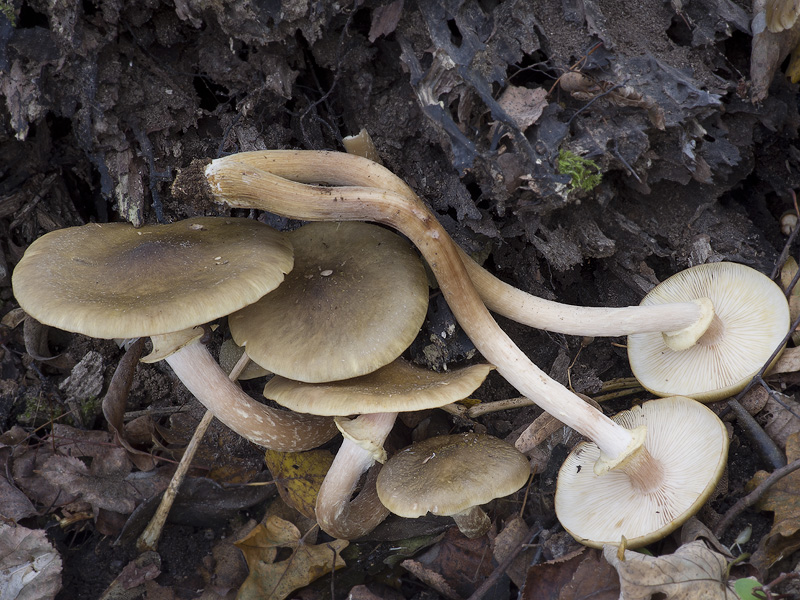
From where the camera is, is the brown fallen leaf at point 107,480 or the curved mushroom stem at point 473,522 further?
the brown fallen leaf at point 107,480

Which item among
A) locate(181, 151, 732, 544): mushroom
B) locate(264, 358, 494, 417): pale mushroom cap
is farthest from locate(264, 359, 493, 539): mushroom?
locate(181, 151, 732, 544): mushroom

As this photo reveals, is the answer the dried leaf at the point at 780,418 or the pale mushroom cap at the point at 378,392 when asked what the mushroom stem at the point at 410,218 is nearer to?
the pale mushroom cap at the point at 378,392

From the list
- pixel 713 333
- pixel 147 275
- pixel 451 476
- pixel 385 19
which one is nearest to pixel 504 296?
pixel 451 476

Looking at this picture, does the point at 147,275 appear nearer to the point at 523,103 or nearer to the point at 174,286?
the point at 174,286

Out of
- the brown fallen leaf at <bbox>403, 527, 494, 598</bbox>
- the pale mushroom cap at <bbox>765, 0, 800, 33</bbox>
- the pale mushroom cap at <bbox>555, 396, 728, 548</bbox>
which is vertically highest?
the pale mushroom cap at <bbox>765, 0, 800, 33</bbox>

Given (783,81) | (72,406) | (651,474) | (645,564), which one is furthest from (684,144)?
(72,406)

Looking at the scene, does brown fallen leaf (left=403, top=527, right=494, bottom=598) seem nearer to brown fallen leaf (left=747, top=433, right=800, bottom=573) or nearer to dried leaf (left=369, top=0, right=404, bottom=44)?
brown fallen leaf (left=747, top=433, right=800, bottom=573)

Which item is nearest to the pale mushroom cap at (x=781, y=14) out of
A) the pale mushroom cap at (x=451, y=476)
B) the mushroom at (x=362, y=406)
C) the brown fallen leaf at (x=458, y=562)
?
the mushroom at (x=362, y=406)
